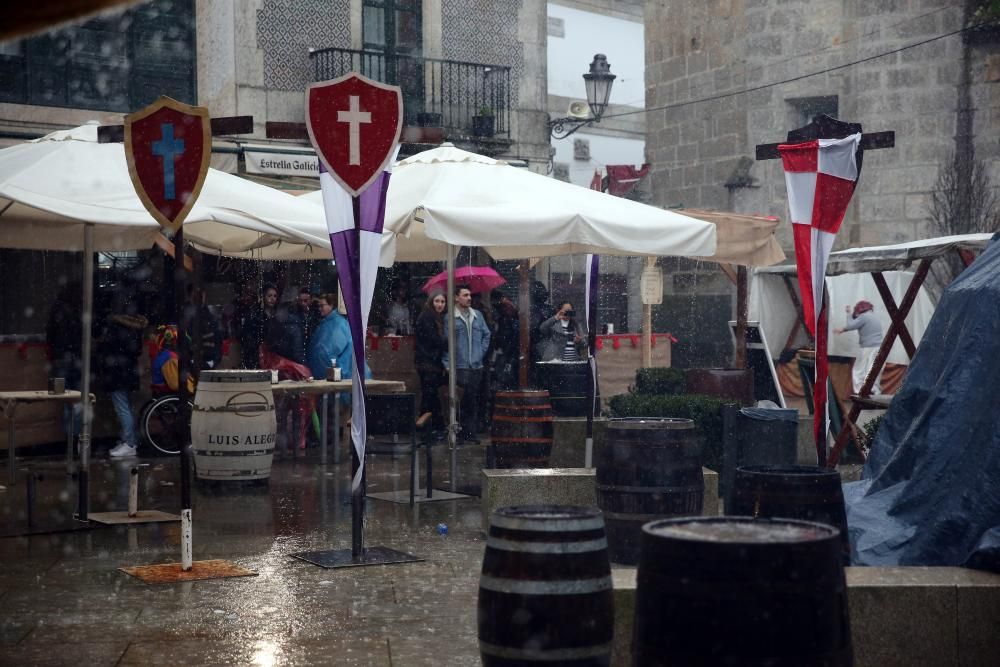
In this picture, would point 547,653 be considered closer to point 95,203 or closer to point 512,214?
point 512,214

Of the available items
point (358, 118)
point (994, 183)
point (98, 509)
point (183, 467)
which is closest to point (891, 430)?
point (358, 118)

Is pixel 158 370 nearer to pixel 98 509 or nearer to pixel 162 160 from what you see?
pixel 98 509

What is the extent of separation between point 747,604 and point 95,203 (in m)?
6.79

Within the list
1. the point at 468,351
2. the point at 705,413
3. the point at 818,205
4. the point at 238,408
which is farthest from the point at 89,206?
the point at 468,351

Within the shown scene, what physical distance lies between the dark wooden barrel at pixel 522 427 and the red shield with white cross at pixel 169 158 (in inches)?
152

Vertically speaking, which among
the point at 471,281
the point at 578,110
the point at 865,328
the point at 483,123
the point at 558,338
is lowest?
the point at 558,338

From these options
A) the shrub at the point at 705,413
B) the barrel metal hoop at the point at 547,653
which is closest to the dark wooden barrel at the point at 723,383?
the shrub at the point at 705,413

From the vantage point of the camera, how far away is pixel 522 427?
36.7ft

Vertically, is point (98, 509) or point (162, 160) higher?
point (162, 160)

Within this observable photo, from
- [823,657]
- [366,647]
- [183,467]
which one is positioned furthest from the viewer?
Result: [183,467]

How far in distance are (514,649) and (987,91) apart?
19040 mm

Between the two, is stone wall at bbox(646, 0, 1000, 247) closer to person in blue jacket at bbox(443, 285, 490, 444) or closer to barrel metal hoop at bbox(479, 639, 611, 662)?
person in blue jacket at bbox(443, 285, 490, 444)

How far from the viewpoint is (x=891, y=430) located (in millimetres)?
8570

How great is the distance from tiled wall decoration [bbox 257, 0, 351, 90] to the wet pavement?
8.54 m
